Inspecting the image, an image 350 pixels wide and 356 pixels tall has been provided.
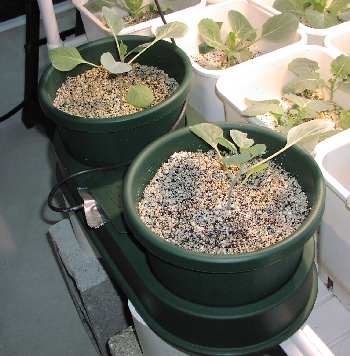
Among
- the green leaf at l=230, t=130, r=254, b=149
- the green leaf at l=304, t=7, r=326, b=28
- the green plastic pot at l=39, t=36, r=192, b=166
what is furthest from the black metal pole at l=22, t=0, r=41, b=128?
the green leaf at l=230, t=130, r=254, b=149

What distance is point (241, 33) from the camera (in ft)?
3.34

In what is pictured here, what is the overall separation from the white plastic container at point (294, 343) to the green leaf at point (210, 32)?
53cm

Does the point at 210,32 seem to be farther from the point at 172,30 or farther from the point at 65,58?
the point at 65,58

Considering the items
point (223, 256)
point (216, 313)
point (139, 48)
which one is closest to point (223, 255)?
point (223, 256)

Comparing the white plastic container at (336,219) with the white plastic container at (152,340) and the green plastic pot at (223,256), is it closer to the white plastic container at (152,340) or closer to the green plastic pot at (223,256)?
the green plastic pot at (223,256)

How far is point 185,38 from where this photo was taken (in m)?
1.07

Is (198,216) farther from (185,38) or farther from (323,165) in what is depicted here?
(185,38)

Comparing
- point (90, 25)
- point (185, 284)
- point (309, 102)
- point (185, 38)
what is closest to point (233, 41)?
point (185, 38)

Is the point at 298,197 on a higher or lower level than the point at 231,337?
higher

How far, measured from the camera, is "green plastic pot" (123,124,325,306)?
519mm

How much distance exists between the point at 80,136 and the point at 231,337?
35 cm

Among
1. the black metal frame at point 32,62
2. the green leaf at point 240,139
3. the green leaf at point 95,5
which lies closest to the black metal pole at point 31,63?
the black metal frame at point 32,62

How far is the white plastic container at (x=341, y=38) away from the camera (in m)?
0.95

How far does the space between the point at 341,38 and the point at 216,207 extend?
52cm
